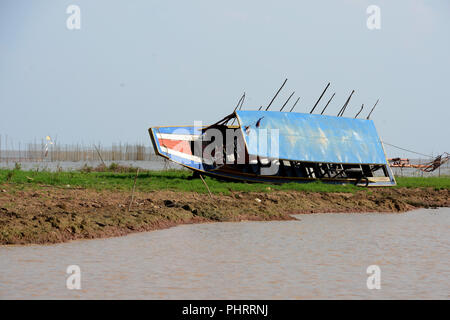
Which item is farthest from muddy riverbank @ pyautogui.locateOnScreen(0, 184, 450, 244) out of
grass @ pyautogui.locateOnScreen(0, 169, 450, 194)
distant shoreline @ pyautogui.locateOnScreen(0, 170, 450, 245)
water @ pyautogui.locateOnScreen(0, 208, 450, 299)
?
grass @ pyautogui.locateOnScreen(0, 169, 450, 194)

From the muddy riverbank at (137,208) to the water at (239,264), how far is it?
433mm

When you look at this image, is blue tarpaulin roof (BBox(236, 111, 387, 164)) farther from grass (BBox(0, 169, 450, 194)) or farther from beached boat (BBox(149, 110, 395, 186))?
grass (BBox(0, 169, 450, 194))

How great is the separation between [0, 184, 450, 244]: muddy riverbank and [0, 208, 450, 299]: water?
433 mm

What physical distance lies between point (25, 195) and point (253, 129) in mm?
9333

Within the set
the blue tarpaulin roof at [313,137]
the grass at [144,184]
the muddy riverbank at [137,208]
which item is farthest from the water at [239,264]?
the blue tarpaulin roof at [313,137]

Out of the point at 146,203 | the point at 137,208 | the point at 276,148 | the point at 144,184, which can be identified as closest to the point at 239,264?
the point at 137,208

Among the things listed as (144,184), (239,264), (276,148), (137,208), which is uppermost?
(276,148)

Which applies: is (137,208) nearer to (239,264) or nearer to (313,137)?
(239,264)

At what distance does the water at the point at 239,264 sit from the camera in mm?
7613

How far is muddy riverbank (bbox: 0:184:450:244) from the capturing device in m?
11.3

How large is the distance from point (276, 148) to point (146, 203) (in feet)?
27.9

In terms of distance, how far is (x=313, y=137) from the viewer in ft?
78.0
